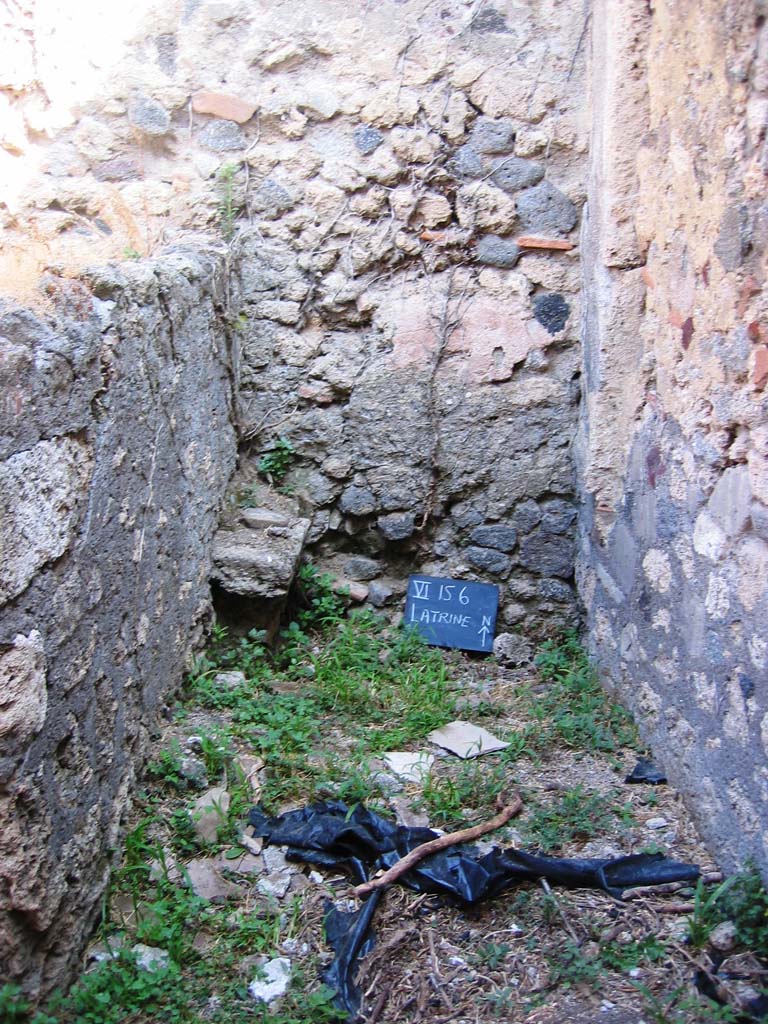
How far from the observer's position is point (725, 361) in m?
2.19

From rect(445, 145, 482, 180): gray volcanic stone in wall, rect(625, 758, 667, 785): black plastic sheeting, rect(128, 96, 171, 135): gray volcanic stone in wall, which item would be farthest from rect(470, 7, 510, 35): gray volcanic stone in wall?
rect(625, 758, 667, 785): black plastic sheeting

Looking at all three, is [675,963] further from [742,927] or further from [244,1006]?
[244,1006]

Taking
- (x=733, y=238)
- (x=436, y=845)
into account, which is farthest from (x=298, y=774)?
(x=733, y=238)

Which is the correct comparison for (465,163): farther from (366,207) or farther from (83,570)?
(83,570)

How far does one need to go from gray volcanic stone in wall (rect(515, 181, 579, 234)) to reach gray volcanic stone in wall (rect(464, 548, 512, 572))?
4.03ft

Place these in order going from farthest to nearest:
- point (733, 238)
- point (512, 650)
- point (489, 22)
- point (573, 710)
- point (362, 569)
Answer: point (362, 569)
point (512, 650)
point (489, 22)
point (573, 710)
point (733, 238)

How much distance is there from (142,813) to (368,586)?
1585mm

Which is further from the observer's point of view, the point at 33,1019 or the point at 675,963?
the point at 675,963

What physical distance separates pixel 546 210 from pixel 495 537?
125 cm

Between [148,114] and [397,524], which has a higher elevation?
[148,114]

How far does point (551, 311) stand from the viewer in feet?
11.7

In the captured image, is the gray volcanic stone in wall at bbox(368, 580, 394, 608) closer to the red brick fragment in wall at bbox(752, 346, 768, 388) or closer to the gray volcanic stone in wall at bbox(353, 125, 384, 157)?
the gray volcanic stone in wall at bbox(353, 125, 384, 157)

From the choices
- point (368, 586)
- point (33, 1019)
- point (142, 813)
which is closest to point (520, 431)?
point (368, 586)

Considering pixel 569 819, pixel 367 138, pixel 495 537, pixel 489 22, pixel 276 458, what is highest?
pixel 489 22
